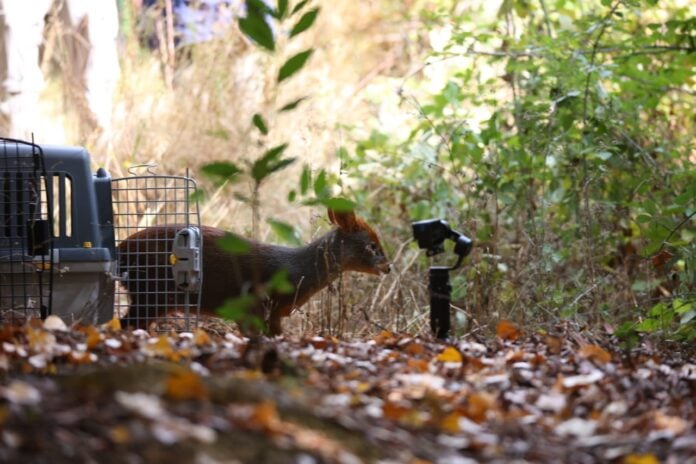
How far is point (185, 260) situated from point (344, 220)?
101cm

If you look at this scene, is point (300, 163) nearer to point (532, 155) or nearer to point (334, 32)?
point (532, 155)

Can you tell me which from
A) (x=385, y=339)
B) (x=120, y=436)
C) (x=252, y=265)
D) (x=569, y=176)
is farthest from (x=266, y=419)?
(x=569, y=176)

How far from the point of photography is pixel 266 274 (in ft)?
17.6

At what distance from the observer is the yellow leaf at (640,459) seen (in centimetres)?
230

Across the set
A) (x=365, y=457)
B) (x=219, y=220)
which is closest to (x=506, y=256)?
(x=219, y=220)

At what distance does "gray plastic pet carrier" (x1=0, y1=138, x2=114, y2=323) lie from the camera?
4.55 meters

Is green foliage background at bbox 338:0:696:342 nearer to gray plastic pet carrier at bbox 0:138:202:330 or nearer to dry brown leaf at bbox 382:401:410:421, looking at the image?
gray plastic pet carrier at bbox 0:138:202:330

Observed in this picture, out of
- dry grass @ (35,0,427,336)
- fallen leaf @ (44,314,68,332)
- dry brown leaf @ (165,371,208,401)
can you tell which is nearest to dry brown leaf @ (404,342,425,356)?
fallen leaf @ (44,314,68,332)

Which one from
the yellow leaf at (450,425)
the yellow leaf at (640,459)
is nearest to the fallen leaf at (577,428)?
the yellow leaf at (640,459)

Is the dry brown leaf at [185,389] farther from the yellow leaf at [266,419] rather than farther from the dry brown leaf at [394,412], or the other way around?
the dry brown leaf at [394,412]

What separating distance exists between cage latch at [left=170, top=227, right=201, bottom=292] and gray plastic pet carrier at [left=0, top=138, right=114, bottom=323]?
292mm

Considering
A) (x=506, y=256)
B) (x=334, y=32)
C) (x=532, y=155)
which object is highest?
(x=334, y=32)

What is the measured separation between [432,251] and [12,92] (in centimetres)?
449

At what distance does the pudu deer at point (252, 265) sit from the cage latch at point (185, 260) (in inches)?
8.6
